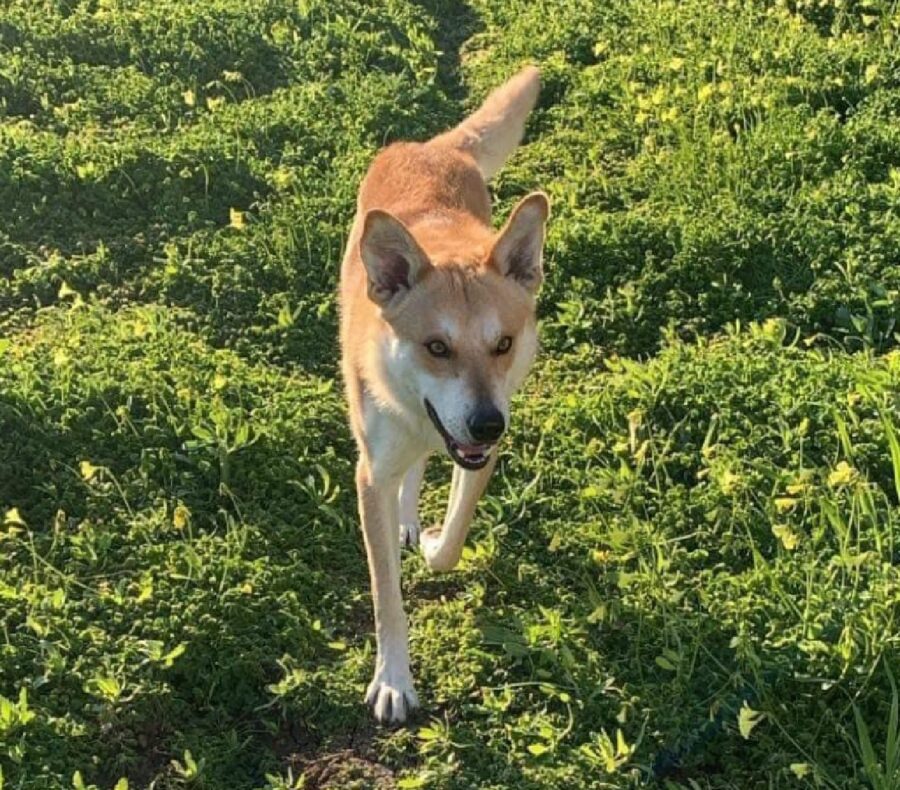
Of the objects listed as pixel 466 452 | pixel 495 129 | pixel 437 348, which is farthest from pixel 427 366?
pixel 495 129

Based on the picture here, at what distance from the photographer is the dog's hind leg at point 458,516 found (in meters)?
4.16

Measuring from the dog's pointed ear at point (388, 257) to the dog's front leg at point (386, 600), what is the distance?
575mm

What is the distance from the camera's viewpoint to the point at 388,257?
3.94 metres

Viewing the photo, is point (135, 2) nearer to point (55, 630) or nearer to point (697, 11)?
point (697, 11)

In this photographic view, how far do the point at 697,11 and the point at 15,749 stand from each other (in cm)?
564

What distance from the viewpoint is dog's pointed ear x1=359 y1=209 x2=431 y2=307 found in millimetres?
3846

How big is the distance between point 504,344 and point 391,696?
1.16 metres

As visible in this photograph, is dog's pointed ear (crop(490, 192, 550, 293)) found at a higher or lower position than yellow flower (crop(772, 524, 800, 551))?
higher

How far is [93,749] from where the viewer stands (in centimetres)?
366

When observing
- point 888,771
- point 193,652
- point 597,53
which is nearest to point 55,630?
point 193,652

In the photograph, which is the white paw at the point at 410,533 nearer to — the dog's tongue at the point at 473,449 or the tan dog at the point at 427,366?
the tan dog at the point at 427,366

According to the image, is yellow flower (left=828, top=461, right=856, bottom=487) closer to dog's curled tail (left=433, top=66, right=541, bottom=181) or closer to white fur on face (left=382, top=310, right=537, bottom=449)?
white fur on face (left=382, top=310, right=537, bottom=449)

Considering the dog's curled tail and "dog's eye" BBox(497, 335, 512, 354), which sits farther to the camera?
the dog's curled tail

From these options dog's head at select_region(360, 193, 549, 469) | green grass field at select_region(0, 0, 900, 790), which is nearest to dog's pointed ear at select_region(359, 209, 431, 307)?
dog's head at select_region(360, 193, 549, 469)
